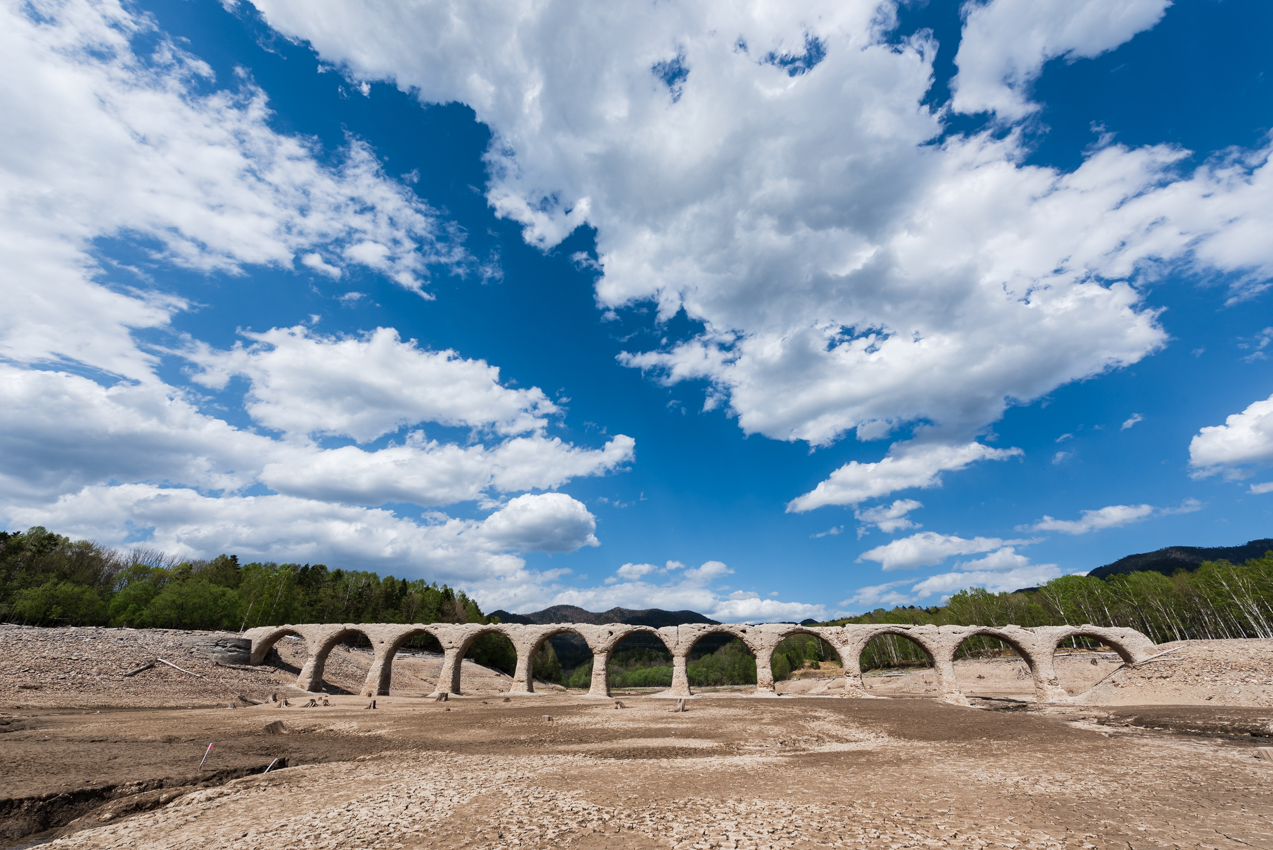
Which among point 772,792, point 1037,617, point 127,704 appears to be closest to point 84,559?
point 127,704

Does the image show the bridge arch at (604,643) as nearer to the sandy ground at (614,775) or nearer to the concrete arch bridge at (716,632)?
the concrete arch bridge at (716,632)

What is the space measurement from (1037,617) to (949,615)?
413 inches

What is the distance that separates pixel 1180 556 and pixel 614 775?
248 meters

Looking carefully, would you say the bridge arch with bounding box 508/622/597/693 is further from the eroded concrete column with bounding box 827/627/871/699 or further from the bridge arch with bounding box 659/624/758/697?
the eroded concrete column with bounding box 827/627/871/699

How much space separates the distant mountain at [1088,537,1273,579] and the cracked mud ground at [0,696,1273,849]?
697 ft

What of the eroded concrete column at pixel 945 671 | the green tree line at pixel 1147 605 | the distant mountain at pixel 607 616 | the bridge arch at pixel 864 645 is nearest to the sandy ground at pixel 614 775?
the eroded concrete column at pixel 945 671

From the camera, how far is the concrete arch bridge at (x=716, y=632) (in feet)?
103

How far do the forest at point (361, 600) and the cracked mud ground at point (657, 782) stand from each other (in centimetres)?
3575

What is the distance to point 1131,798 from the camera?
9172mm

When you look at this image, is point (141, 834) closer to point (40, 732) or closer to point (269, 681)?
point (40, 732)

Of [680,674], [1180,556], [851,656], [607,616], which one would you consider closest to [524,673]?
[680,674]

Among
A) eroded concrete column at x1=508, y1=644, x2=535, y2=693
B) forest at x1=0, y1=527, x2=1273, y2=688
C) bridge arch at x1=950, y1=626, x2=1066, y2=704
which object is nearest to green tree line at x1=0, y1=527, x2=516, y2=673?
forest at x1=0, y1=527, x2=1273, y2=688

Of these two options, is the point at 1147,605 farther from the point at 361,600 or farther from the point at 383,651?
the point at 361,600

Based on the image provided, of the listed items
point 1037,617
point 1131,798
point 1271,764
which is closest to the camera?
point 1131,798
